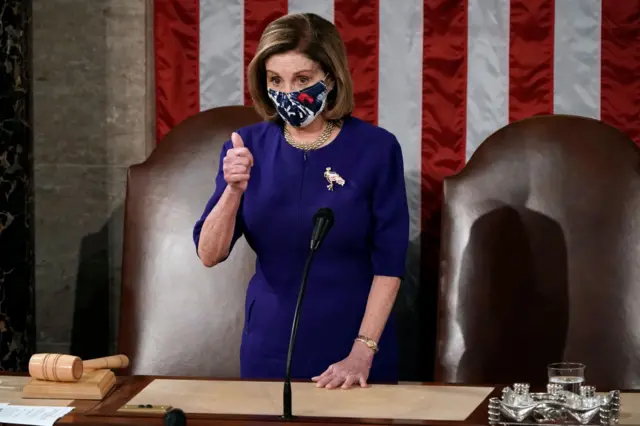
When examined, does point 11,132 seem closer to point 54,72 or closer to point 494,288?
point 54,72

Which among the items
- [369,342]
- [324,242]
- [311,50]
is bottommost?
[369,342]

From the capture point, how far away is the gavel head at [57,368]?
239 cm

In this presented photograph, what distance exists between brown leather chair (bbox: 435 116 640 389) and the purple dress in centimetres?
86

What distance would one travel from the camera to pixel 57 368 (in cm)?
240

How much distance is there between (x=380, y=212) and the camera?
2.76 m

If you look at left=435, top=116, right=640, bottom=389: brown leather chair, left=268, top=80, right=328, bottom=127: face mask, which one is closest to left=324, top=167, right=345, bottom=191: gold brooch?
left=268, top=80, right=328, bottom=127: face mask

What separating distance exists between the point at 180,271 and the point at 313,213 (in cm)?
117

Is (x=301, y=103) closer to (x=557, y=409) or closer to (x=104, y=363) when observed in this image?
(x=104, y=363)

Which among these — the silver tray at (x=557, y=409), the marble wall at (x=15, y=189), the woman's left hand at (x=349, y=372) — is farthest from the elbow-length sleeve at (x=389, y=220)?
the marble wall at (x=15, y=189)

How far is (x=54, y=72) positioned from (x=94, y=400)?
2074 millimetres

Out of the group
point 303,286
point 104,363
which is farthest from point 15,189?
point 303,286

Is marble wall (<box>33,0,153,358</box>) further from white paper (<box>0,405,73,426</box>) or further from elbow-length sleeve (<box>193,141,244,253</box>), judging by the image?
white paper (<box>0,405,73,426</box>)

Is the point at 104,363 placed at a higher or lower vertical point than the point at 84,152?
lower

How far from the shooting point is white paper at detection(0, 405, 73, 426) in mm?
2176
